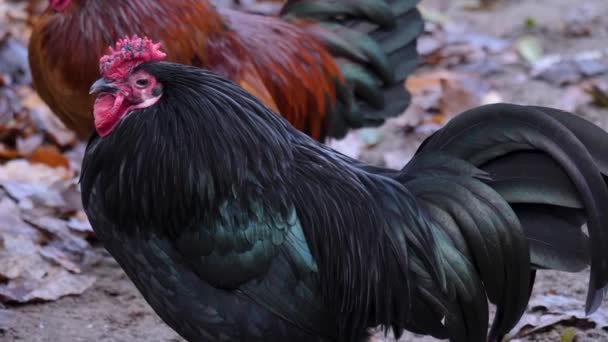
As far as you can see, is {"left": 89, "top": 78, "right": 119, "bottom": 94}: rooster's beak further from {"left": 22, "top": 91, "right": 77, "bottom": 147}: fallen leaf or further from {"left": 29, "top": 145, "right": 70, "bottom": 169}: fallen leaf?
{"left": 22, "top": 91, "right": 77, "bottom": 147}: fallen leaf

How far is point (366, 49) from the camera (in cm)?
481

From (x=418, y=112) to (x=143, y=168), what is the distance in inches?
137

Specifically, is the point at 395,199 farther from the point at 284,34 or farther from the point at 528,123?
the point at 284,34

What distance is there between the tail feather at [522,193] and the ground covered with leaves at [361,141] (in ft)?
2.81

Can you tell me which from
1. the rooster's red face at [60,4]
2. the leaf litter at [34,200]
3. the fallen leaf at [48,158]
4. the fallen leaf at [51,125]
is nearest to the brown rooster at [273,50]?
the rooster's red face at [60,4]

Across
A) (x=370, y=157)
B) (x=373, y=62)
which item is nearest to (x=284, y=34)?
(x=373, y=62)

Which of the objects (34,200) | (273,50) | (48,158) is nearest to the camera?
(273,50)

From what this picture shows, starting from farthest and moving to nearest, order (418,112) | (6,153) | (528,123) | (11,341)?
(418,112), (6,153), (11,341), (528,123)

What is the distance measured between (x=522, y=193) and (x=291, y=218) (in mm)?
740

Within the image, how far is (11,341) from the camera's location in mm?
3836

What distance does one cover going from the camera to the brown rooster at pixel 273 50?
407 cm

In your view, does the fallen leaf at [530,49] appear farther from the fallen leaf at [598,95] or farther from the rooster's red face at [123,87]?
the rooster's red face at [123,87]

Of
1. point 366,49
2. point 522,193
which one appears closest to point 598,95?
point 366,49

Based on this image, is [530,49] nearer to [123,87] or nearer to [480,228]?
[480,228]
